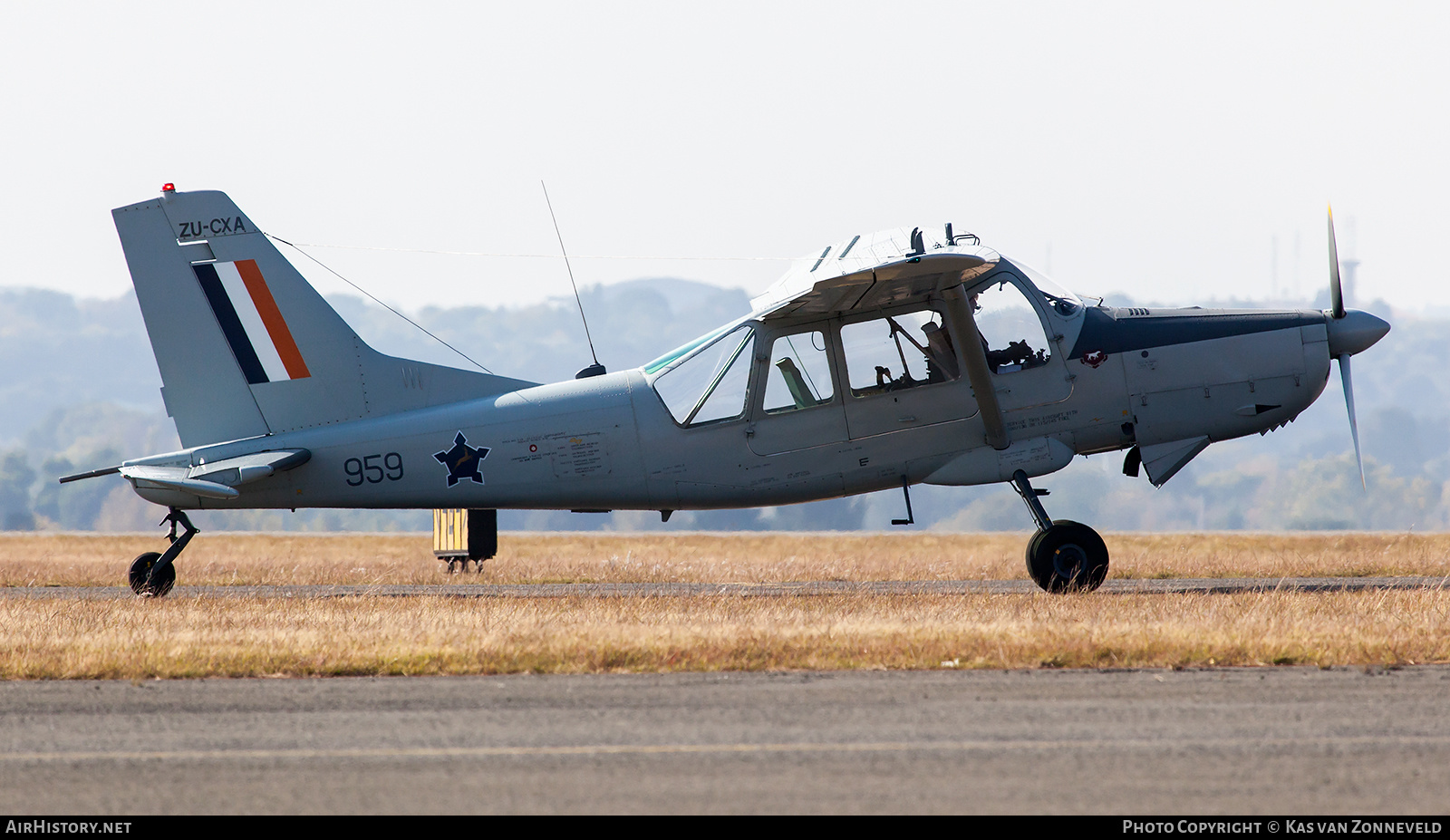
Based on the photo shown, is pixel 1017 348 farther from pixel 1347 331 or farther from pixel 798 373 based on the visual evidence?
pixel 1347 331

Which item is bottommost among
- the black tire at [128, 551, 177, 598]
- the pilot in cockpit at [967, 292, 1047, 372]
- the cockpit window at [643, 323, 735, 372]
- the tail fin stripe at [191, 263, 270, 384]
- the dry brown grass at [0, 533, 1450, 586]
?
the dry brown grass at [0, 533, 1450, 586]

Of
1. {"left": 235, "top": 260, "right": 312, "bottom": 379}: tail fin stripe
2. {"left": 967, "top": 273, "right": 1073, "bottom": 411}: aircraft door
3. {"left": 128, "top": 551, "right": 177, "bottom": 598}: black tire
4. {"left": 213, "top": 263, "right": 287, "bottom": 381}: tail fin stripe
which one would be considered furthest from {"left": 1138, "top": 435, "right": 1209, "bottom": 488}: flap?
{"left": 128, "top": 551, "right": 177, "bottom": 598}: black tire

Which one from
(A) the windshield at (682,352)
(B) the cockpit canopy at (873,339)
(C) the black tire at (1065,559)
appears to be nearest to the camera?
(C) the black tire at (1065,559)

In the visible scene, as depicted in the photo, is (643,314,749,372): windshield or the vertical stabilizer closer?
(643,314,749,372): windshield

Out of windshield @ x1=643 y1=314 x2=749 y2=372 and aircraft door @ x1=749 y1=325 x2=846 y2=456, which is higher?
windshield @ x1=643 y1=314 x2=749 y2=372

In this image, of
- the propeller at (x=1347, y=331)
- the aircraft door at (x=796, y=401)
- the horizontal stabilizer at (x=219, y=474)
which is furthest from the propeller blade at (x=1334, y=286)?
the horizontal stabilizer at (x=219, y=474)

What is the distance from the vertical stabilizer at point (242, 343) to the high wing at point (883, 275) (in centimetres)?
351

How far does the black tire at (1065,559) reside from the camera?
1459cm

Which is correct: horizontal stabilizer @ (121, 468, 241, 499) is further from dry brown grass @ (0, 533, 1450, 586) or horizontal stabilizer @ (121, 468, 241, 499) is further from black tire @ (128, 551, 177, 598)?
dry brown grass @ (0, 533, 1450, 586)

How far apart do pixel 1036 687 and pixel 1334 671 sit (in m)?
2.19

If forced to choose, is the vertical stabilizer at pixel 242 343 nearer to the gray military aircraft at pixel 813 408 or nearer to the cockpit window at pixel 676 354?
the gray military aircraft at pixel 813 408

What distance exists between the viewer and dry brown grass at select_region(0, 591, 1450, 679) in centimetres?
1011

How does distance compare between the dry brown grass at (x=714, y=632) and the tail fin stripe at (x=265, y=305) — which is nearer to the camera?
the dry brown grass at (x=714, y=632)

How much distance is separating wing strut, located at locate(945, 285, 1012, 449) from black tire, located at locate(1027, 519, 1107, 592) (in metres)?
1.17
